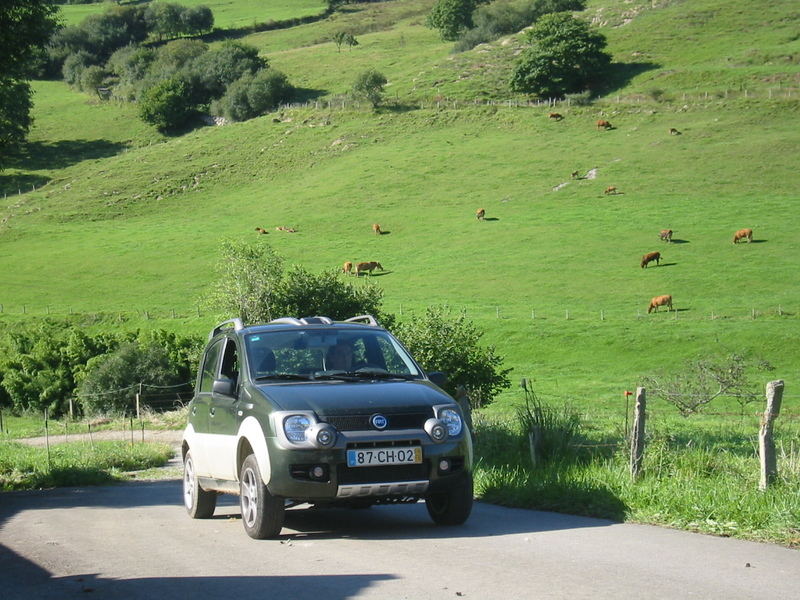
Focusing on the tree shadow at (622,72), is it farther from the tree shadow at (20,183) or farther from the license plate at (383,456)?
the license plate at (383,456)

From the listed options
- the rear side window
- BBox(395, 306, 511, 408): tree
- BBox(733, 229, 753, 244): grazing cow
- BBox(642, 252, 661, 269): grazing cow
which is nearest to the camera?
the rear side window

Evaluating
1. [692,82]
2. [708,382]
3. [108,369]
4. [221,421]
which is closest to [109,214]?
[108,369]

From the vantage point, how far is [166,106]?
12294 cm

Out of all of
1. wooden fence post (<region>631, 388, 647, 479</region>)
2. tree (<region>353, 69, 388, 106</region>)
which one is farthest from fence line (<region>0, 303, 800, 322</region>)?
tree (<region>353, 69, 388, 106</region>)

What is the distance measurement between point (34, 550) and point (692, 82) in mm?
103247

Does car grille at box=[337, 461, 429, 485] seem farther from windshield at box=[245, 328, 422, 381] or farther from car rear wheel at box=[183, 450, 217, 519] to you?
car rear wheel at box=[183, 450, 217, 519]

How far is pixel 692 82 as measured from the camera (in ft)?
342

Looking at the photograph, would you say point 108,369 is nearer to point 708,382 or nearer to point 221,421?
point 708,382

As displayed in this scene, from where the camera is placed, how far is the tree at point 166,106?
123 metres

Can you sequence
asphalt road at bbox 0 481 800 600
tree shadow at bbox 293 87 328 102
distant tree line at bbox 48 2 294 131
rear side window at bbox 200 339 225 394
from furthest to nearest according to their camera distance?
tree shadow at bbox 293 87 328 102 → distant tree line at bbox 48 2 294 131 → rear side window at bbox 200 339 225 394 → asphalt road at bbox 0 481 800 600

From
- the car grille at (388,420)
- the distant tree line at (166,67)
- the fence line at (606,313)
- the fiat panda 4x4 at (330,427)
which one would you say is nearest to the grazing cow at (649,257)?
the fence line at (606,313)

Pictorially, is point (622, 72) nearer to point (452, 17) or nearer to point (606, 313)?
point (452, 17)

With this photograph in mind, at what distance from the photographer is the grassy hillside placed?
50312 mm

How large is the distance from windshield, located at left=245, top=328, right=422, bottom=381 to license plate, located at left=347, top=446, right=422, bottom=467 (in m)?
1.25
